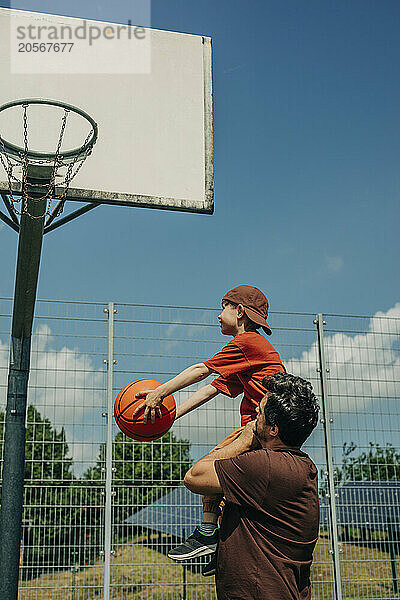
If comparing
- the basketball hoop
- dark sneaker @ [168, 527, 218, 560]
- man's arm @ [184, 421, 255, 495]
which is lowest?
dark sneaker @ [168, 527, 218, 560]

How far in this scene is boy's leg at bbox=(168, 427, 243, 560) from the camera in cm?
315

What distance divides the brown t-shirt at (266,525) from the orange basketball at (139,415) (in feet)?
3.46

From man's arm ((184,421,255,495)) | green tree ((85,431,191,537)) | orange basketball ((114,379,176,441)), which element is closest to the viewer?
man's arm ((184,421,255,495))

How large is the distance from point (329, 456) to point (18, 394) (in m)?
3.20

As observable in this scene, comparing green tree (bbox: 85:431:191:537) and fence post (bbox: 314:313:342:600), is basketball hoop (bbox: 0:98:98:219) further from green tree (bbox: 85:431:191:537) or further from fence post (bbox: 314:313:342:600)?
fence post (bbox: 314:313:342:600)

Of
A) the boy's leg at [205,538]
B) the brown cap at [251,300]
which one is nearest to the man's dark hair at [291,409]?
the boy's leg at [205,538]

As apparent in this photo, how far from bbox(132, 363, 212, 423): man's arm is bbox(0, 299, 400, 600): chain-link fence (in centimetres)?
300

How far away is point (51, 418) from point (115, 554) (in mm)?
1387

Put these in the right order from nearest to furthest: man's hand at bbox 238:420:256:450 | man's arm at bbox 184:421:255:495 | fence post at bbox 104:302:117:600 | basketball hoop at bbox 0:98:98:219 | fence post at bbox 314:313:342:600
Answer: man's arm at bbox 184:421:255:495 < man's hand at bbox 238:420:256:450 < basketball hoop at bbox 0:98:98:219 < fence post at bbox 104:302:117:600 < fence post at bbox 314:313:342:600

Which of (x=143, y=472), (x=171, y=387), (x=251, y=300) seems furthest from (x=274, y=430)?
(x=143, y=472)

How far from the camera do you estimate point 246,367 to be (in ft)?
11.6

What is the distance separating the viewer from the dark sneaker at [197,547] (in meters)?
3.14

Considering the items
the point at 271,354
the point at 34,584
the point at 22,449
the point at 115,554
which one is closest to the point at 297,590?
the point at 271,354

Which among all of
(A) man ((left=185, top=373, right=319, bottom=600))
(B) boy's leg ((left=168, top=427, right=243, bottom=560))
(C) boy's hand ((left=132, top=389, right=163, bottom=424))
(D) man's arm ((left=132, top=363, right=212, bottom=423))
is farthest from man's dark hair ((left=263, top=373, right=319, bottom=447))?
(C) boy's hand ((left=132, top=389, right=163, bottom=424))
